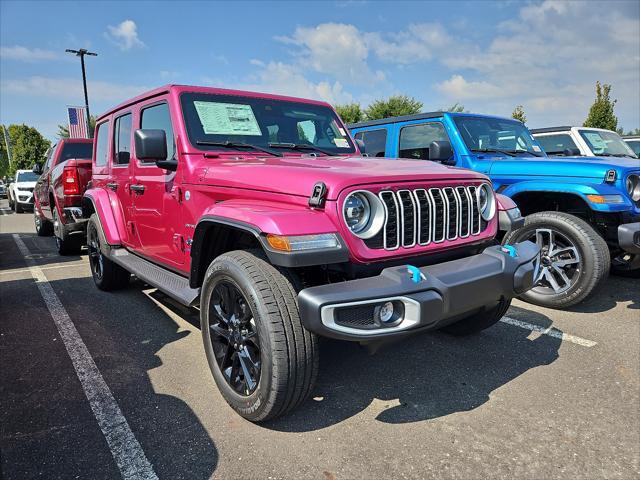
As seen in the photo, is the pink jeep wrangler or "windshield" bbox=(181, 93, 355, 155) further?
Answer: "windshield" bbox=(181, 93, 355, 155)

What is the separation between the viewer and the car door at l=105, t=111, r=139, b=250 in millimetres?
4105

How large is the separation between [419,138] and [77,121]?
1659 centimetres

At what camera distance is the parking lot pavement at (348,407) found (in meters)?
2.13

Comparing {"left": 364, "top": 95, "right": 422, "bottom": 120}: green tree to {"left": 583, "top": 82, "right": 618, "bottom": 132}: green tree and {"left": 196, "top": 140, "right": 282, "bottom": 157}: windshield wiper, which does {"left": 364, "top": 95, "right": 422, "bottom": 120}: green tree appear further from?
{"left": 196, "top": 140, "right": 282, "bottom": 157}: windshield wiper

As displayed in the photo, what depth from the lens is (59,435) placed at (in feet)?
7.70

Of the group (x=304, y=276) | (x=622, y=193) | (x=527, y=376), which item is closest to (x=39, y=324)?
(x=304, y=276)

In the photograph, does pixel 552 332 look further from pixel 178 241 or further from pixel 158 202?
pixel 158 202

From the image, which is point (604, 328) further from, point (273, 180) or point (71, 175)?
point (71, 175)

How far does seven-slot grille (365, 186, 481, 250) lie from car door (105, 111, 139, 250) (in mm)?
2693

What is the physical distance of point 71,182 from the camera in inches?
252

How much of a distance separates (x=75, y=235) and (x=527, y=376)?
660 centimetres

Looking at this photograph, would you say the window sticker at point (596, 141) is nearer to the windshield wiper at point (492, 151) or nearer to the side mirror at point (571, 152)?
the side mirror at point (571, 152)

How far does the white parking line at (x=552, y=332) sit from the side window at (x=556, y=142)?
16.8ft

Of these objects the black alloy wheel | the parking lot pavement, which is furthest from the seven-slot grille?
the parking lot pavement
